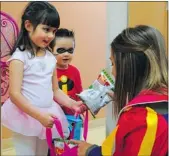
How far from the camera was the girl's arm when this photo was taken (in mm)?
752

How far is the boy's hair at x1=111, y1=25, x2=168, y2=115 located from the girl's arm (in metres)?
0.23

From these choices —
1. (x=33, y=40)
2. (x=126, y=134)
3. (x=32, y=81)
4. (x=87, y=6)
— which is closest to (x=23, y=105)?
(x=32, y=81)

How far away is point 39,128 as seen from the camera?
82cm

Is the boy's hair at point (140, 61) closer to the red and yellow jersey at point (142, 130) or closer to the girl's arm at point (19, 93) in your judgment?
the red and yellow jersey at point (142, 130)

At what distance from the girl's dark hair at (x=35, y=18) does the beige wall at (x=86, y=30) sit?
160 millimetres

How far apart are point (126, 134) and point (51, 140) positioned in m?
0.28

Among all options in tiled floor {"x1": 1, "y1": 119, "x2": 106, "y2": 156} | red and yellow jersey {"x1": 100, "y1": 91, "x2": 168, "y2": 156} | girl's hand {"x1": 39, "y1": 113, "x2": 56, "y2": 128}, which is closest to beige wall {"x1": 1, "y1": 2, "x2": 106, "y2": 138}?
tiled floor {"x1": 1, "y1": 119, "x2": 106, "y2": 156}

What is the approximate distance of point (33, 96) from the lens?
806mm

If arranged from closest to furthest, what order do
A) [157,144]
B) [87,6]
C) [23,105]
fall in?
[157,144]
[23,105]
[87,6]

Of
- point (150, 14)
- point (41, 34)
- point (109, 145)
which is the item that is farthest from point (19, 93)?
point (150, 14)

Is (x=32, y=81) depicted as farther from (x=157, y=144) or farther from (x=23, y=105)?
(x=157, y=144)

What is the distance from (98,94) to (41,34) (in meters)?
0.23

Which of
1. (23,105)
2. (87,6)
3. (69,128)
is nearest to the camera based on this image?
(23,105)

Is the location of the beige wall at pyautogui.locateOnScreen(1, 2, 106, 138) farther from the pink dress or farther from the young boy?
the pink dress
